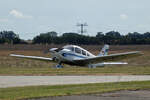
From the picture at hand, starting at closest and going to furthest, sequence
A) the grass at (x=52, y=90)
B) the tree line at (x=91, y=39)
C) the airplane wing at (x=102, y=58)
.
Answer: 1. the grass at (x=52, y=90)
2. the airplane wing at (x=102, y=58)
3. the tree line at (x=91, y=39)

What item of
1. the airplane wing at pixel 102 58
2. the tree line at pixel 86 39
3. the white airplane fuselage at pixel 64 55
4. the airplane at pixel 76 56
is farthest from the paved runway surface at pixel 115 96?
the tree line at pixel 86 39

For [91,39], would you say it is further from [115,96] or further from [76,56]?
[115,96]

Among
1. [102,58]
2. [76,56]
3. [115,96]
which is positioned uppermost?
[76,56]

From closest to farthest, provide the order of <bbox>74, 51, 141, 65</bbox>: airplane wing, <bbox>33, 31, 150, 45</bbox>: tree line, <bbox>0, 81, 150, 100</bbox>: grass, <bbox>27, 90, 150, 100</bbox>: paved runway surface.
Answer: <bbox>27, 90, 150, 100</bbox>: paved runway surface
<bbox>0, 81, 150, 100</bbox>: grass
<bbox>74, 51, 141, 65</bbox>: airplane wing
<bbox>33, 31, 150, 45</bbox>: tree line

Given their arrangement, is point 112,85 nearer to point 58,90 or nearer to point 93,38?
point 58,90

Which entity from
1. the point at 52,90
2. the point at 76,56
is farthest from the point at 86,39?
the point at 52,90

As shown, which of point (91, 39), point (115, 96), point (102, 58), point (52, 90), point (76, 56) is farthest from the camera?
point (91, 39)

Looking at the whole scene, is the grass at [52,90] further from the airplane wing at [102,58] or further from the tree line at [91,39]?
the tree line at [91,39]

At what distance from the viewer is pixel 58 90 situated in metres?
13.5

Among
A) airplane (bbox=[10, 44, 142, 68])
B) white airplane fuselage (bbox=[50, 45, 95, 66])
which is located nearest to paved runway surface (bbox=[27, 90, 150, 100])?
airplane (bbox=[10, 44, 142, 68])

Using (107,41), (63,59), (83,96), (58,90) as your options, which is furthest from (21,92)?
(107,41)

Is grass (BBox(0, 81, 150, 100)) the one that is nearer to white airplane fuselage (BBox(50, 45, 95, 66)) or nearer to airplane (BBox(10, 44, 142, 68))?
airplane (BBox(10, 44, 142, 68))

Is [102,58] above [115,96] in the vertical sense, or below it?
above

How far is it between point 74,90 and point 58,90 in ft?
1.73
